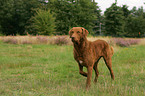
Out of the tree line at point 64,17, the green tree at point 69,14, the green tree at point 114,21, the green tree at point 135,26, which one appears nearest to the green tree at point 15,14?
the tree line at point 64,17

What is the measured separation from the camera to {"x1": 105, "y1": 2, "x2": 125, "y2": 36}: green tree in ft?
147

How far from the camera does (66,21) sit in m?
37.6

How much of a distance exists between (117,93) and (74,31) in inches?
66.9

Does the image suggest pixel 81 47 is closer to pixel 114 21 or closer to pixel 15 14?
pixel 114 21

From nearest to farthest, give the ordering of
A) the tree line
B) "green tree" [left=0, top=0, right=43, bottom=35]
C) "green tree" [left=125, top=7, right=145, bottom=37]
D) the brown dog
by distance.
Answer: the brown dog < the tree line < "green tree" [left=0, top=0, right=43, bottom=35] < "green tree" [left=125, top=7, right=145, bottom=37]

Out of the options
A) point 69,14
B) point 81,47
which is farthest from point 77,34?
point 69,14

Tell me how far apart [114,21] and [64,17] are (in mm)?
15582

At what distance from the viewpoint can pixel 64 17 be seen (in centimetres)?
3800

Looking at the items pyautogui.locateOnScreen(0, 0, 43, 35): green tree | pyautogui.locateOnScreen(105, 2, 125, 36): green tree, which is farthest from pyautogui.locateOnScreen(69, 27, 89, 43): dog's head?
A: pyautogui.locateOnScreen(0, 0, 43, 35): green tree

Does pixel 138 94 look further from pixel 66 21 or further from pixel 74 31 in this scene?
pixel 66 21

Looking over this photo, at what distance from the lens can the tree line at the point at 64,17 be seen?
124 feet

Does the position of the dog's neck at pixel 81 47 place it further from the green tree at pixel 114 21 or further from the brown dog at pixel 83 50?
the green tree at pixel 114 21

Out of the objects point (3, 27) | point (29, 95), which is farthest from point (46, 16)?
point (3, 27)

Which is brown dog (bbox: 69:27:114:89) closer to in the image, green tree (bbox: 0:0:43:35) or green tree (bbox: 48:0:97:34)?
green tree (bbox: 48:0:97:34)
